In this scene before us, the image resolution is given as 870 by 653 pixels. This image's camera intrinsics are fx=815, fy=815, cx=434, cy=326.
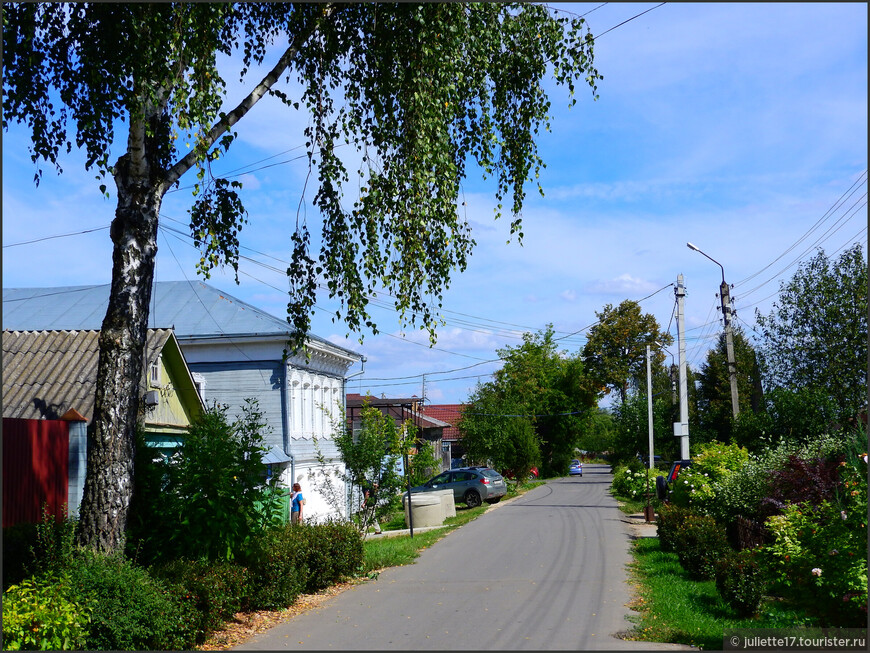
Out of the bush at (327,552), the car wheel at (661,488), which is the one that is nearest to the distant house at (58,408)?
the bush at (327,552)

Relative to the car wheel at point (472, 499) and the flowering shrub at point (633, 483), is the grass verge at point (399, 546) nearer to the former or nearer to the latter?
the car wheel at point (472, 499)

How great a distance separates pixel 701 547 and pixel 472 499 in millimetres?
22184

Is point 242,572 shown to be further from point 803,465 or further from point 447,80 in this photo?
point 803,465

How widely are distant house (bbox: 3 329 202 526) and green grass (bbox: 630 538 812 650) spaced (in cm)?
673

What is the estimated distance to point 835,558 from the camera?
25.3 ft

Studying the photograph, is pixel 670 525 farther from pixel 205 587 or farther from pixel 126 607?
pixel 126 607

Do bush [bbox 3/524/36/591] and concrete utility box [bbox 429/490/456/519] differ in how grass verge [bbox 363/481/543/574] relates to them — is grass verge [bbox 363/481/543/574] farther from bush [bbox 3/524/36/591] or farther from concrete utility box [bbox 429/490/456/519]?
bush [bbox 3/524/36/591]

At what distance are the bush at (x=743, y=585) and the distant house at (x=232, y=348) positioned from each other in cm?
1655

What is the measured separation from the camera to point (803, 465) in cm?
1244

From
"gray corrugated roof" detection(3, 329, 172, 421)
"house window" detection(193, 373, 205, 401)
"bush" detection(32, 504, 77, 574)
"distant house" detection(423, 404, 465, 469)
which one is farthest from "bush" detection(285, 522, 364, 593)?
"distant house" detection(423, 404, 465, 469)

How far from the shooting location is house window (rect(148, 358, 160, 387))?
17.8 meters

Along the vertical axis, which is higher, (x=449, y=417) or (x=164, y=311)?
(x=164, y=311)

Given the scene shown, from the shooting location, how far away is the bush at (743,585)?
983 cm

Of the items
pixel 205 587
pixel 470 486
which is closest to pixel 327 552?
pixel 205 587
